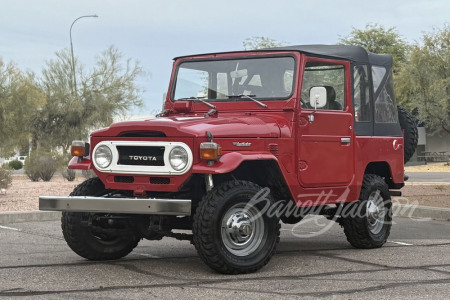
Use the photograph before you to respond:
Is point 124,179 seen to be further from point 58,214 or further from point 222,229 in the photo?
→ point 58,214

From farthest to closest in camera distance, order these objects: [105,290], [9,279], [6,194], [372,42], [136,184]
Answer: [372,42], [6,194], [136,184], [9,279], [105,290]

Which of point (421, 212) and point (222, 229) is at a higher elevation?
point (222, 229)

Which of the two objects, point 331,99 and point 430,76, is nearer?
point 331,99

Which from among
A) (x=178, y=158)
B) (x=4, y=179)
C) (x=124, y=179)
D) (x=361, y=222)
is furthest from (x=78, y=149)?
(x=4, y=179)

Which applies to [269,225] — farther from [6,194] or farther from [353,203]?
[6,194]

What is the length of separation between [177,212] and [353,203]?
323cm

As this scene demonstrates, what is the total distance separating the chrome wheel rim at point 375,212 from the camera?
10.3m

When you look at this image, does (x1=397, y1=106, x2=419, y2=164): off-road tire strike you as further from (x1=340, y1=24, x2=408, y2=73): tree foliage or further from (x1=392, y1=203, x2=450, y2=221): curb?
(x1=340, y1=24, x2=408, y2=73): tree foliage

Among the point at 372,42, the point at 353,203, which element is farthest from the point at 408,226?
the point at 372,42

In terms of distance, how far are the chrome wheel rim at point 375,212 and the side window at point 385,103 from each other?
1007 millimetres

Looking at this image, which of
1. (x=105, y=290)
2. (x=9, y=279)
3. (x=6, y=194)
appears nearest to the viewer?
(x=105, y=290)

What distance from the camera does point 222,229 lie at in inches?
311

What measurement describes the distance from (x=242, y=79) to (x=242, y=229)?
6.74 ft

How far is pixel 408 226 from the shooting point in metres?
13.3
